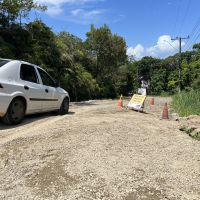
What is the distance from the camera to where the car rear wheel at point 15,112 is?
898cm

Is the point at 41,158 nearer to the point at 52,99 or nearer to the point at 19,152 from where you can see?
the point at 19,152

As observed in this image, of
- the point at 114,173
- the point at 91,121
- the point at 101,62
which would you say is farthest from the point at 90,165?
the point at 101,62

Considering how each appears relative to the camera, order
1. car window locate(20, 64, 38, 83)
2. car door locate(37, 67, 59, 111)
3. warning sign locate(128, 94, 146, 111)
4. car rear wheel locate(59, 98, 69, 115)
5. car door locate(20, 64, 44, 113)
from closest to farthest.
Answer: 1. car door locate(20, 64, 44, 113)
2. car window locate(20, 64, 38, 83)
3. car door locate(37, 67, 59, 111)
4. car rear wheel locate(59, 98, 69, 115)
5. warning sign locate(128, 94, 146, 111)

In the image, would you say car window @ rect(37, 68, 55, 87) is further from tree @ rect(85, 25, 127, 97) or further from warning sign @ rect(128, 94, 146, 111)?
tree @ rect(85, 25, 127, 97)

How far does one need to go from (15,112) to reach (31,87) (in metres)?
0.99

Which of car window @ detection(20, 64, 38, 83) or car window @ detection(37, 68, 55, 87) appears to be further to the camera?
car window @ detection(37, 68, 55, 87)

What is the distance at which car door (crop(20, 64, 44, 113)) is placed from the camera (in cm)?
968

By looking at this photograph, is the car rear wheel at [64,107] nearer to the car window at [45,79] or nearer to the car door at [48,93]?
the car door at [48,93]

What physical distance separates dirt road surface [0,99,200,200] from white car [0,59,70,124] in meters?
0.70

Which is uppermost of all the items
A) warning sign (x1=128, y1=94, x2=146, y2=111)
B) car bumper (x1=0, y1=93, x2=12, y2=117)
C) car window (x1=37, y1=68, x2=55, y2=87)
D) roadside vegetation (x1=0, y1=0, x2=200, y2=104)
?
roadside vegetation (x1=0, y1=0, x2=200, y2=104)

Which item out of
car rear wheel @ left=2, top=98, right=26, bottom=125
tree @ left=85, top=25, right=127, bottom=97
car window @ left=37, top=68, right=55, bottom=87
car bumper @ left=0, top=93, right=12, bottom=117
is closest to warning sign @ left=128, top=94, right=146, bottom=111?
car window @ left=37, top=68, right=55, bottom=87

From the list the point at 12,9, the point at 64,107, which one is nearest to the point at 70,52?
the point at 12,9

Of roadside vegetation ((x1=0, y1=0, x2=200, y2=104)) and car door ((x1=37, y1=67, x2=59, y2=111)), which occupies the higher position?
roadside vegetation ((x1=0, y1=0, x2=200, y2=104))

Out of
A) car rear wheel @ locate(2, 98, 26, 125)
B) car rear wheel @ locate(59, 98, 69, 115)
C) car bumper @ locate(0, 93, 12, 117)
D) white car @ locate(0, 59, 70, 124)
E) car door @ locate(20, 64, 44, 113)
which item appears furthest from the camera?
car rear wheel @ locate(59, 98, 69, 115)
